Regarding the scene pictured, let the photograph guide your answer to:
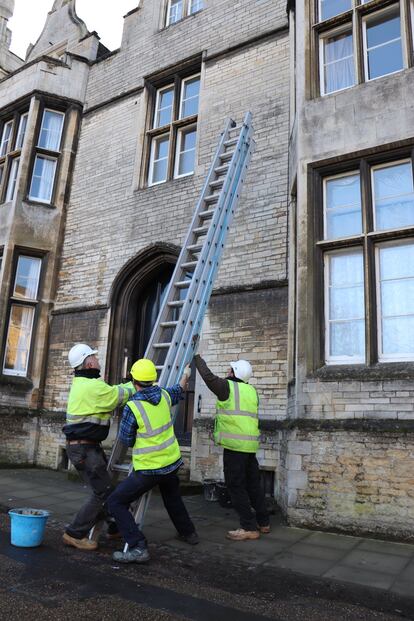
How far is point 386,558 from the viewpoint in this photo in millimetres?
4598

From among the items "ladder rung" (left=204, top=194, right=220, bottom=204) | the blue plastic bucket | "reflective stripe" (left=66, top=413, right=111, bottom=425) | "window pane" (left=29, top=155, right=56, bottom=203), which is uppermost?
"window pane" (left=29, top=155, right=56, bottom=203)

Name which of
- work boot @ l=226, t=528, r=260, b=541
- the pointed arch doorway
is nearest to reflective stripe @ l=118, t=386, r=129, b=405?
work boot @ l=226, t=528, r=260, b=541

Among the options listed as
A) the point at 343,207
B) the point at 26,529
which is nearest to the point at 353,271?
the point at 343,207

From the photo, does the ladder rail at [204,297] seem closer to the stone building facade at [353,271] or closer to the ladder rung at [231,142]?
the ladder rung at [231,142]

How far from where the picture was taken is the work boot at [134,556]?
413cm

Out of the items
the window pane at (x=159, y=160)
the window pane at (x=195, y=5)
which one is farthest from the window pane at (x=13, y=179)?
the window pane at (x=195, y=5)

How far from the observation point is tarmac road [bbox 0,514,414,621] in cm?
315

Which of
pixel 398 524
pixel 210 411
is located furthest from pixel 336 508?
pixel 210 411

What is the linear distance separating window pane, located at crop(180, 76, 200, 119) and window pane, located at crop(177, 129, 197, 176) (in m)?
0.40

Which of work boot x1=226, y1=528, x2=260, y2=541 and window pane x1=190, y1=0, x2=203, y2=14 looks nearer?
work boot x1=226, y1=528, x2=260, y2=541

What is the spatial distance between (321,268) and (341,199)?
3.31 feet

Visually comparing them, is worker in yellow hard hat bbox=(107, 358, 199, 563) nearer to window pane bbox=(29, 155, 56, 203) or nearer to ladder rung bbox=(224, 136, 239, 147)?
ladder rung bbox=(224, 136, 239, 147)

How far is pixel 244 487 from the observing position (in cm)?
523

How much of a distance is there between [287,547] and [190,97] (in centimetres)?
876
